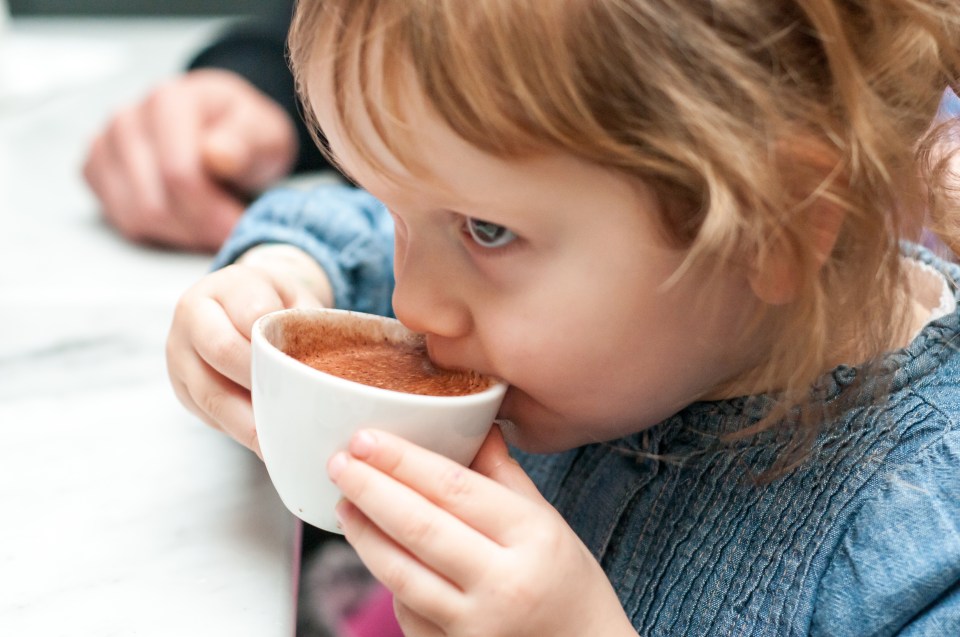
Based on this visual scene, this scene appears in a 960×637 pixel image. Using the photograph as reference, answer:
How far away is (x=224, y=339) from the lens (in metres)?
0.79

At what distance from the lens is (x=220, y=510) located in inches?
30.7

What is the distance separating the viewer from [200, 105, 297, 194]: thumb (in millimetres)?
1321

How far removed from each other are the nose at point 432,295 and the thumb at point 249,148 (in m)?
0.70

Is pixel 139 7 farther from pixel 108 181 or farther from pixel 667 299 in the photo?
pixel 667 299

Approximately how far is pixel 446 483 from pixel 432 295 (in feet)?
0.46

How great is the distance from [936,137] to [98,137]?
110 centimetres

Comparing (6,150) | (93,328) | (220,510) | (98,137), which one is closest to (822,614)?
(220,510)

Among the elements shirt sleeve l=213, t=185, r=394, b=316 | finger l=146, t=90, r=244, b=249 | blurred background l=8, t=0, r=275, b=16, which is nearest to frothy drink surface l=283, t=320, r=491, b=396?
shirt sleeve l=213, t=185, r=394, b=316

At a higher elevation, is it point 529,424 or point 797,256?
point 797,256

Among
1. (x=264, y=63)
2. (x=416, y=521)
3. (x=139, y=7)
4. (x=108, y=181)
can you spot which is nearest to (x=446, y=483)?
(x=416, y=521)

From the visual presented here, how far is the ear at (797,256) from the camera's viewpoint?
0.64 m

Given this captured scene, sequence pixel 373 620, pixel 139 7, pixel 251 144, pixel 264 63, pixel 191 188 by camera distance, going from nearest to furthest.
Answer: pixel 373 620, pixel 191 188, pixel 251 144, pixel 264 63, pixel 139 7

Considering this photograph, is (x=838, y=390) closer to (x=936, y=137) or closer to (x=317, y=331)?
(x=936, y=137)

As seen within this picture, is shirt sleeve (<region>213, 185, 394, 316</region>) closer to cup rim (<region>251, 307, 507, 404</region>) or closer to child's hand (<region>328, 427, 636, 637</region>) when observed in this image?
cup rim (<region>251, 307, 507, 404</region>)
